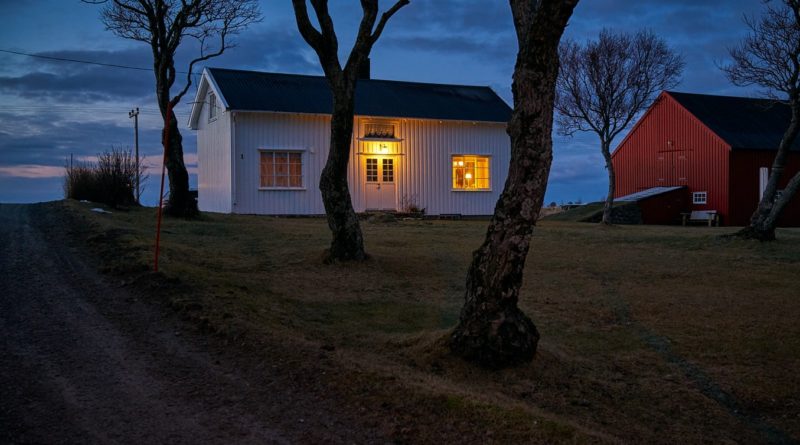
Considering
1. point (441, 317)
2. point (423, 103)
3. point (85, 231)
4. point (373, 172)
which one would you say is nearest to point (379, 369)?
point (441, 317)

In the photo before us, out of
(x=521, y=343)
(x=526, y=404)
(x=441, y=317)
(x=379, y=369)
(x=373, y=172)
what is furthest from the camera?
(x=373, y=172)

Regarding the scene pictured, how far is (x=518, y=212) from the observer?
6418mm

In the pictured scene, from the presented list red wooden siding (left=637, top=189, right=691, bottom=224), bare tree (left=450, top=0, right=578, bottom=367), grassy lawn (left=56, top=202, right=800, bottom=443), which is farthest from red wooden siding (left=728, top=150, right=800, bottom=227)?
bare tree (left=450, top=0, right=578, bottom=367)

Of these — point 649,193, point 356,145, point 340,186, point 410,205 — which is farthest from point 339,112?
point 649,193

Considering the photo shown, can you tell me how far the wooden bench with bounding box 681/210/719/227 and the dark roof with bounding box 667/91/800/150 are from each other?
3127 millimetres

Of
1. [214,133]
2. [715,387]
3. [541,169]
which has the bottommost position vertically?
[715,387]

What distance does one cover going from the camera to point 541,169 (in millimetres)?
6418

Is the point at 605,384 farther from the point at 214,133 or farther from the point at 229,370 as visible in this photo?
the point at 214,133

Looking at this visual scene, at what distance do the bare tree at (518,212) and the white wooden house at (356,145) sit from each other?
18.1 m

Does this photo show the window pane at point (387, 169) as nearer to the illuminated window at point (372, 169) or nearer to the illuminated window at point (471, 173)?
the illuminated window at point (372, 169)

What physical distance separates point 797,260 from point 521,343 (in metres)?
10.0

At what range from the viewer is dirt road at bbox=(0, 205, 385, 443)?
4.59 m

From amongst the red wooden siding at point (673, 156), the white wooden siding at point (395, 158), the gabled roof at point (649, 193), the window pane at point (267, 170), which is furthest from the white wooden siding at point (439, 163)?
the red wooden siding at point (673, 156)

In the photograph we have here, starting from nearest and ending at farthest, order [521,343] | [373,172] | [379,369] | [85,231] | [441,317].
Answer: [379,369], [521,343], [441,317], [85,231], [373,172]
